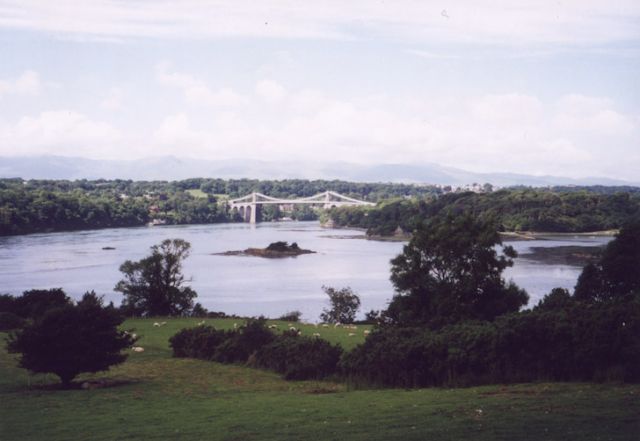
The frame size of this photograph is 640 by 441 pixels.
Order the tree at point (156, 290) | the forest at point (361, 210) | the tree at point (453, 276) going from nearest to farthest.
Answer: the tree at point (453, 276), the tree at point (156, 290), the forest at point (361, 210)

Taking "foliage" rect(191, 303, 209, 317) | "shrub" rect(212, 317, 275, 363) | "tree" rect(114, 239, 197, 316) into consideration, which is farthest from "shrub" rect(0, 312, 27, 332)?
"shrub" rect(212, 317, 275, 363)

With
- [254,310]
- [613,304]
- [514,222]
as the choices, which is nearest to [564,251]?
[514,222]

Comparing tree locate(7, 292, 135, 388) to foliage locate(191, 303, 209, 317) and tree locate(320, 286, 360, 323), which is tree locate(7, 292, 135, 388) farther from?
tree locate(320, 286, 360, 323)

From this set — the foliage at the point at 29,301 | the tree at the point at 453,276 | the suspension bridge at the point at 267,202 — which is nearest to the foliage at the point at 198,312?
the foliage at the point at 29,301

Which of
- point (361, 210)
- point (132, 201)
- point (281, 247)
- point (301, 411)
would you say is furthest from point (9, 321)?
point (361, 210)

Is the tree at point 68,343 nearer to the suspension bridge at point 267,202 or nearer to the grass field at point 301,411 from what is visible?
the grass field at point 301,411
